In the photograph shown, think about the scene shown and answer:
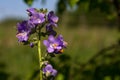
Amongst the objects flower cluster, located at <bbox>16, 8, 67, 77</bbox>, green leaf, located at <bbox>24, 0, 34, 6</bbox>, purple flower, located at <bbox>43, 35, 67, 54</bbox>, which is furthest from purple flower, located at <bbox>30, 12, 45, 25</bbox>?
green leaf, located at <bbox>24, 0, 34, 6</bbox>

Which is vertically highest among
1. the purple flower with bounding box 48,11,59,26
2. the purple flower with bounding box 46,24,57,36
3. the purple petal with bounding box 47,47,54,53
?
the purple flower with bounding box 48,11,59,26

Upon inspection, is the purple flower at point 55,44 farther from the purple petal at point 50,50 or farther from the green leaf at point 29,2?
the green leaf at point 29,2

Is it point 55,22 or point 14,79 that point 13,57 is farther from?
point 55,22

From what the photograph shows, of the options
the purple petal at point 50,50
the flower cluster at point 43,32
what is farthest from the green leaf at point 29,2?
the purple petal at point 50,50

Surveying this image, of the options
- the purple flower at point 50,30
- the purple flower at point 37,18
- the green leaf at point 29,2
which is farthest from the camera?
the green leaf at point 29,2

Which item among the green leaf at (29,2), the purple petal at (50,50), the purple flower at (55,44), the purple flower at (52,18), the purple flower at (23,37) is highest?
the green leaf at (29,2)

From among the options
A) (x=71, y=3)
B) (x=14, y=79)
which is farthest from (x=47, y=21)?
(x=14, y=79)

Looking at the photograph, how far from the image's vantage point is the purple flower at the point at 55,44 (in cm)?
268

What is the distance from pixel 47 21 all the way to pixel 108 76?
54.1 inches

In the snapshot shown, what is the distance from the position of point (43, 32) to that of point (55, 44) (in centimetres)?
12

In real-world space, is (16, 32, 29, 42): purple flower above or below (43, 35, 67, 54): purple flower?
above

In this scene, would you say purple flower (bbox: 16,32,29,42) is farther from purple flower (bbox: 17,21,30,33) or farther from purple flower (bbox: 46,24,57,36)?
purple flower (bbox: 46,24,57,36)

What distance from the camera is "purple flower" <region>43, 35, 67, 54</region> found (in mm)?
2678

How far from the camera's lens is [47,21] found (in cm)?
272
